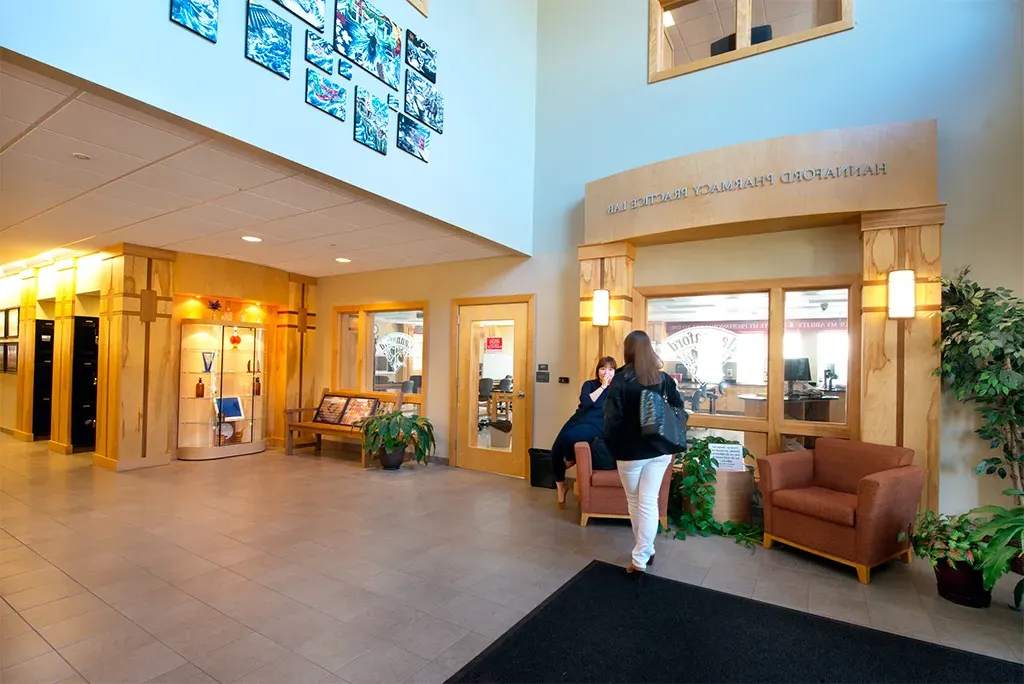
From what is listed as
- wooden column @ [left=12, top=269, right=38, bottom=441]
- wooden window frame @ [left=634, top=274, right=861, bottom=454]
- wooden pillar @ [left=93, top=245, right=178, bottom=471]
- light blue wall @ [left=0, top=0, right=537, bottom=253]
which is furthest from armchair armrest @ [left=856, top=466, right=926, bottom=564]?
wooden column @ [left=12, top=269, right=38, bottom=441]

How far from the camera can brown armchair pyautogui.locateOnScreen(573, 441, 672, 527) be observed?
4379mm

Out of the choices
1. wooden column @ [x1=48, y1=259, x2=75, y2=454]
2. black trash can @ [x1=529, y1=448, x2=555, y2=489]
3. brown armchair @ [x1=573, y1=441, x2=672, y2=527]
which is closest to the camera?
brown armchair @ [x1=573, y1=441, x2=672, y2=527]

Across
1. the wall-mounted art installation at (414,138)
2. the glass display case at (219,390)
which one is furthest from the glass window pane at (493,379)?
the glass display case at (219,390)

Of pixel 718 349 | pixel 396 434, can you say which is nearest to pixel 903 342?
pixel 718 349

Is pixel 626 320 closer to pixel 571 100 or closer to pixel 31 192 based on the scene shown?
pixel 571 100

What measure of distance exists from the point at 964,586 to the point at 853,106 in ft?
12.6

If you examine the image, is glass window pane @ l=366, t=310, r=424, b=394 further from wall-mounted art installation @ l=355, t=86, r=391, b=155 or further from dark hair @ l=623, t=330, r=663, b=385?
dark hair @ l=623, t=330, r=663, b=385

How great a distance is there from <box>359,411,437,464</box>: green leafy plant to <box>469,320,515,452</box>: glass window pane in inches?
24.2

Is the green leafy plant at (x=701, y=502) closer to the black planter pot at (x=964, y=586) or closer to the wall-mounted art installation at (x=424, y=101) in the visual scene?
the black planter pot at (x=964, y=586)

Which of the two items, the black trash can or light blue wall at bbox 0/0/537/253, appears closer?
light blue wall at bbox 0/0/537/253

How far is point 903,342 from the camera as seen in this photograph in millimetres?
3977

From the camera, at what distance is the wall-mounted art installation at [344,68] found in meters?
3.85

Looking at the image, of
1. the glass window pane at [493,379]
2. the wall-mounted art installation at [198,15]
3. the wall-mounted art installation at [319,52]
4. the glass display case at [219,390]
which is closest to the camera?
the wall-mounted art installation at [198,15]

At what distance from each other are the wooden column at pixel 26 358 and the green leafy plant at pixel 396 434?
234 inches
